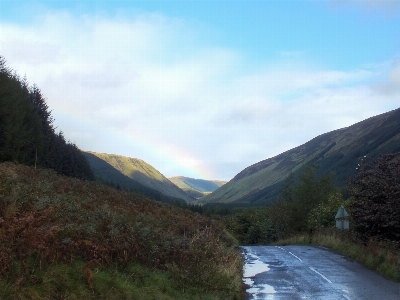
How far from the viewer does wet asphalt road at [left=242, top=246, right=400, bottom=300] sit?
1104 centimetres

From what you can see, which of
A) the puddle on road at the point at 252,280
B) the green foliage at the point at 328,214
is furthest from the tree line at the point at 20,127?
the green foliage at the point at 328,214

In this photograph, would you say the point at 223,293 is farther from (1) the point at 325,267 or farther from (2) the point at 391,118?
(2) the point at 391,118

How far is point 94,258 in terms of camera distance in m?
8.46

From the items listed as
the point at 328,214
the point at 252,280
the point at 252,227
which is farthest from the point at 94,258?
the point at 252,227

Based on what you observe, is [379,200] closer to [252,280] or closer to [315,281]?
A: [315,281]

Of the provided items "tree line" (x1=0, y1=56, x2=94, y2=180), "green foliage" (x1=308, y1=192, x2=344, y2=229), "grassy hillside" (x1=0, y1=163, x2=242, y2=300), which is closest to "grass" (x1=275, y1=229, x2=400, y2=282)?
"grassy hillside" (x1=0, y1=163, x2=242, y2=300)

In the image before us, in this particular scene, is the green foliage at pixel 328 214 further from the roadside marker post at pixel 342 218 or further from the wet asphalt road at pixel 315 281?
the wet asphalt road at pixel 315 281

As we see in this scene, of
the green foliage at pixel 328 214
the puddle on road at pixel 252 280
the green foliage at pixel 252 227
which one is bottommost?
the green foliage at pixel 252 227

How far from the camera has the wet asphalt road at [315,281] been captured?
36.2 feet

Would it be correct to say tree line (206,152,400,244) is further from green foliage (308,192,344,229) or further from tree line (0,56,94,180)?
tree line (0,56,94,180)

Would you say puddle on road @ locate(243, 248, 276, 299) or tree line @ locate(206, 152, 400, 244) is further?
tree line @ locate(206, 152, 400, 244)

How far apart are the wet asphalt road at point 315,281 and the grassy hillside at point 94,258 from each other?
3.91 ft

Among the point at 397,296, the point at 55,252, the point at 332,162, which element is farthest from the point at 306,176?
the point at 332,162

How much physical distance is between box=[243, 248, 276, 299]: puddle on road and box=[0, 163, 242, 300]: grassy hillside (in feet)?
2.39
